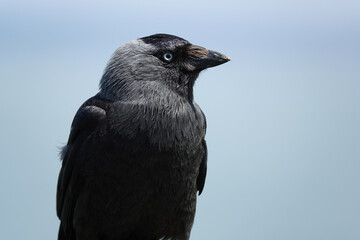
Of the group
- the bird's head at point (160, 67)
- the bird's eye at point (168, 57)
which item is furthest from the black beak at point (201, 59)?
the bird's eye at point (168, 57)

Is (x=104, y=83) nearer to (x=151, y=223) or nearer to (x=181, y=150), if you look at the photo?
(x=181, y=150)

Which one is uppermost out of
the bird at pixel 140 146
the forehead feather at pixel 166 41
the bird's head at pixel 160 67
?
the forehead feather at pixel 166 41

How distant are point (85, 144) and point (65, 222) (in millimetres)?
720

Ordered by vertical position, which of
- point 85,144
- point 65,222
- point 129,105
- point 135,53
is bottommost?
point 65,222

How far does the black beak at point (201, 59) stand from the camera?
3.49 m

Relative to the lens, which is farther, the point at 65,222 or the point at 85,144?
the point at 65,222

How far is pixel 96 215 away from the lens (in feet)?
11.1

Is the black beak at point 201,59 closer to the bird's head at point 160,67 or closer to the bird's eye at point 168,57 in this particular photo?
the bird's head at point 160,67

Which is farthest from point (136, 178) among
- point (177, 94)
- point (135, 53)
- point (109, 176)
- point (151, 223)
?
point (135, 53)

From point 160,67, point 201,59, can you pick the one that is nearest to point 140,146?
point 160,67

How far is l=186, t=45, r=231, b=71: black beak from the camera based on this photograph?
11.5 feet

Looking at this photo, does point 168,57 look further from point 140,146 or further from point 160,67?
point 140,146

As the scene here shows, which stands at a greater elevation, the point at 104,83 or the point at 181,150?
the point at 104,83

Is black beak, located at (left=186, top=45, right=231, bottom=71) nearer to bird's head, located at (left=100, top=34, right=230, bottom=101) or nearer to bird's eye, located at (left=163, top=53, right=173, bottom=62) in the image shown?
bird's head, located at (left=100, top=34, right=230, bottom=101)
